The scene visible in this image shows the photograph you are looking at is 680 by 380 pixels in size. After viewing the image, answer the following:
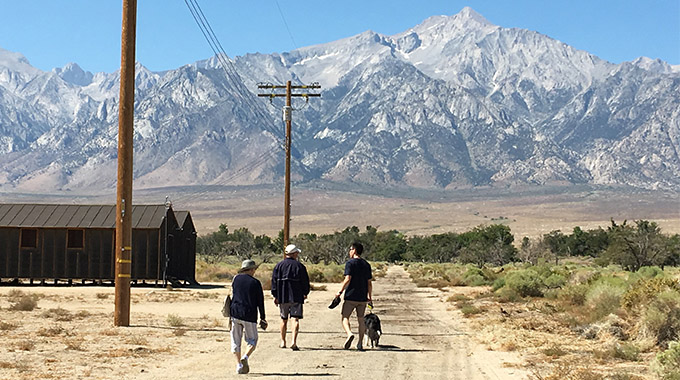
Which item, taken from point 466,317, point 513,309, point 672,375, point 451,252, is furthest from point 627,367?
point 451,252

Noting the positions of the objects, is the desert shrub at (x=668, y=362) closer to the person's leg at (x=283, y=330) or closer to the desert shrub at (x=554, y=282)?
the person's leg at (x=283, y=330)

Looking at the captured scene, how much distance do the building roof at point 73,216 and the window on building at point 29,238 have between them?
309 millimetres

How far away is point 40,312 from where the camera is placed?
2408 centimetres

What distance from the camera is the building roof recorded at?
40.8 meters

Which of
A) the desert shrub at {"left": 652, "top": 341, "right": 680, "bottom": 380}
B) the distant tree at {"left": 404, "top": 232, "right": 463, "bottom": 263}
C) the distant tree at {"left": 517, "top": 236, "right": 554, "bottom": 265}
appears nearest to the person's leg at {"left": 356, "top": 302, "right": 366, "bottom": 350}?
the desert shrub at {"left": 652, "top": 341, "right": 680, "bottom": 380}

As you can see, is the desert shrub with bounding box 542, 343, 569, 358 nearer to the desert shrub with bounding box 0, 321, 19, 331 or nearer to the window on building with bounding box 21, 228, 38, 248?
the desert shrub with bounding box 0, 321, 19, 331

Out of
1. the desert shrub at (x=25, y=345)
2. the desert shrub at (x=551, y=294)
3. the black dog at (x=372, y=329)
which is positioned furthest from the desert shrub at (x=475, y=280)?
the desert shrub at (x=25, y=345)

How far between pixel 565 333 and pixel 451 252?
8769 centimetres

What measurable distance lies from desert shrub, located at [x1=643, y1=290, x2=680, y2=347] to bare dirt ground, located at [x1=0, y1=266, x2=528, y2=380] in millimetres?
2898

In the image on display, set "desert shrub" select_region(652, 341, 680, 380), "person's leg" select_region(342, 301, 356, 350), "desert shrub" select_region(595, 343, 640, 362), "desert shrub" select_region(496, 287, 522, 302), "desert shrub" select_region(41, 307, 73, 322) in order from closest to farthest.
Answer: "desert shrub" select_region(652, 341, 680, 380) → "desert shrub" select_region(595, 343, 640, 362) → "person's leg" select_region(342, 301, 356, 350) → "desert shrub" select_region(41, 307, 73, 322) → "desert shrub" select_region(496, 287, 522, 302)

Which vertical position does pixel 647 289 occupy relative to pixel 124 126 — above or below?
below

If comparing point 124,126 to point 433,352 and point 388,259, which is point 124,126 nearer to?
point 433,352

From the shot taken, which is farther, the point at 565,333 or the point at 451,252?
the point at 451,252

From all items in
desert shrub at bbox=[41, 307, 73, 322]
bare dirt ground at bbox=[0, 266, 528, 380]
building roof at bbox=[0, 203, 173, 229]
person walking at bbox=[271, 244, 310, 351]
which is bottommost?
bare dirt ground at bbox=[0, 266, 528, 380]
